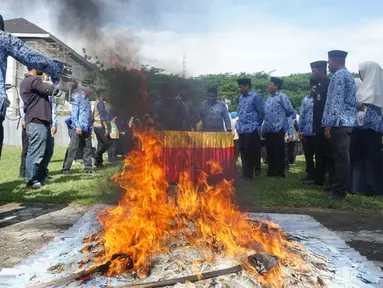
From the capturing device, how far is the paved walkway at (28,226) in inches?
161

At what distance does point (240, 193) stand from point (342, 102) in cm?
245

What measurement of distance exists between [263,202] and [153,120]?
224 centimetres

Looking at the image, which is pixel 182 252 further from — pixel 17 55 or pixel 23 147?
pixel 23 147

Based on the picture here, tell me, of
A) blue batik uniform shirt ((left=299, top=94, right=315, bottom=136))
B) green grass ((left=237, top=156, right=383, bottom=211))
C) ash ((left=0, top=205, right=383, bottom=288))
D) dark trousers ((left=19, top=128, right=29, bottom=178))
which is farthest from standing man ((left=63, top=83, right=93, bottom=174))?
ash ((left=0, top=205, right=383, bottom=288))

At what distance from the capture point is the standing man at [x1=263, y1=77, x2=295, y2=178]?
32.1 ft

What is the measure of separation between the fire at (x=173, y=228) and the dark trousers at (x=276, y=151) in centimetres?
571

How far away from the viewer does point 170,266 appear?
127 inches

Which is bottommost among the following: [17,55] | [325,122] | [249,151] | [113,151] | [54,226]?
[54,226]

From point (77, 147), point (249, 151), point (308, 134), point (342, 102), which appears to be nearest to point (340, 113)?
point (342, 102)

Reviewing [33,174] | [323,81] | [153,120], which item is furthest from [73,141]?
[323,81]

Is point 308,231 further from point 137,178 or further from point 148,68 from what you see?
point 148,68

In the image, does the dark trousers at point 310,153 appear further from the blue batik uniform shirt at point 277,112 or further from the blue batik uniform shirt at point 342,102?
the blue batik uniform shirt at point 342,102

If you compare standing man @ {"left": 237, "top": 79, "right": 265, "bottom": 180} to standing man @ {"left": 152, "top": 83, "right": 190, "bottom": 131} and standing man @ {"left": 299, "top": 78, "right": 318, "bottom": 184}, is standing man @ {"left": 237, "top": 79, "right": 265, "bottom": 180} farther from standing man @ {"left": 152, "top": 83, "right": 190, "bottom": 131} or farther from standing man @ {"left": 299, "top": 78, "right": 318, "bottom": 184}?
standing man @ {"left": 152, "top": 83, "right": 190, "bottom": 131}

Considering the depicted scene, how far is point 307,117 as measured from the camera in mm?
9055
